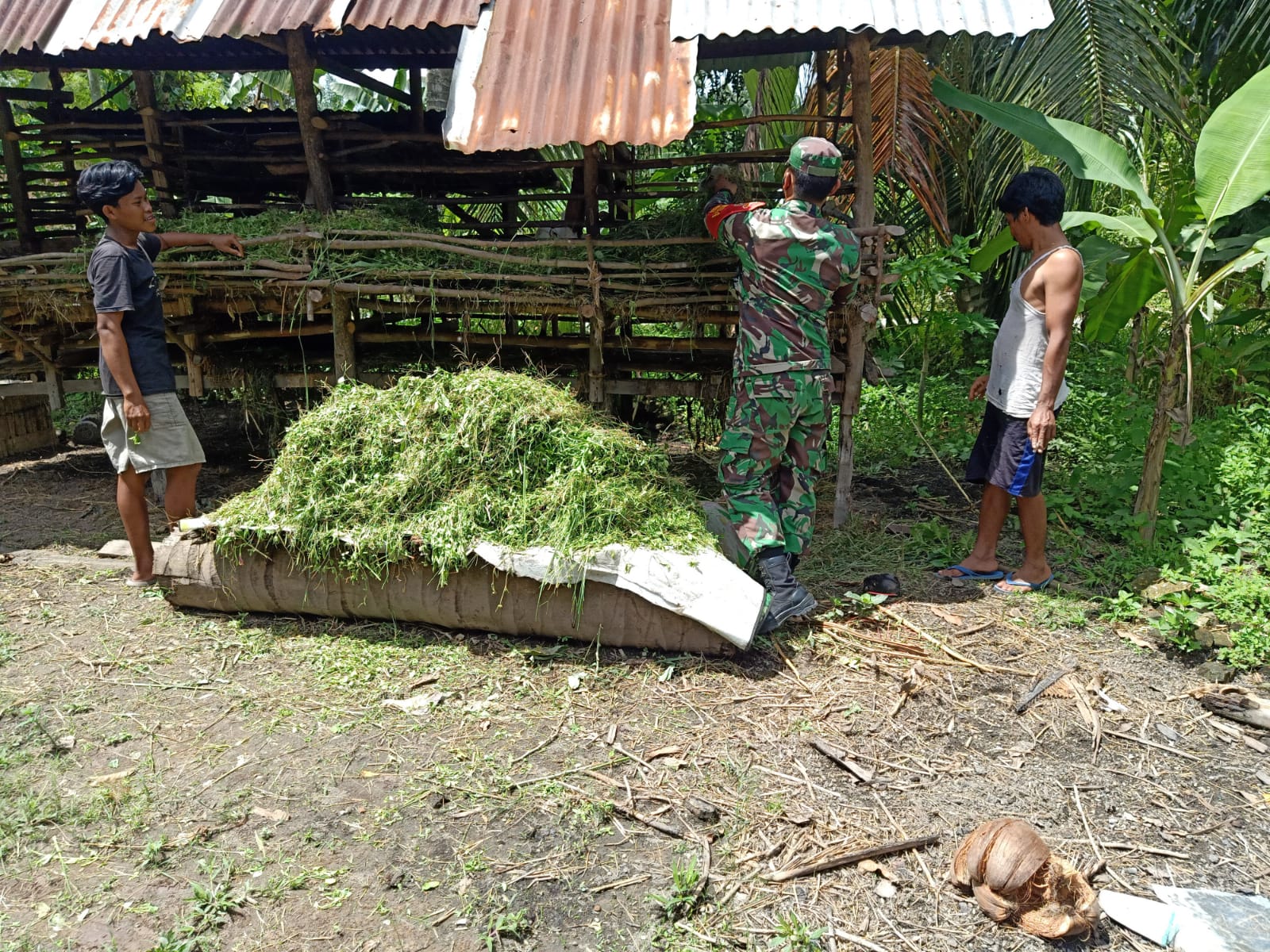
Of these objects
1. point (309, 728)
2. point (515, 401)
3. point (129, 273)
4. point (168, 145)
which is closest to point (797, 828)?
point (309, 728)

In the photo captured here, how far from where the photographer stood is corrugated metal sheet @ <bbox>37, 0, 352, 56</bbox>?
509 cm

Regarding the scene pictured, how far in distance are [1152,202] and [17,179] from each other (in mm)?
7532

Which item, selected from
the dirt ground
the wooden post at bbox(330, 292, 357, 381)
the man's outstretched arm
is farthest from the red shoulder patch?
the man's outstretched arm

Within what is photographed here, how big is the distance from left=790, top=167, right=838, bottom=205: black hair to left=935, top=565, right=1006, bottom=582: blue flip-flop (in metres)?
2.19

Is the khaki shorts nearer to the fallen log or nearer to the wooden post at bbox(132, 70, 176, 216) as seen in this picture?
the wooden post at bbox(132, 70, 176, 216)

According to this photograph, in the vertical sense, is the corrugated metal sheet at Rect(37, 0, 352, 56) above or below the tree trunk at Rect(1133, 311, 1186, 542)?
above

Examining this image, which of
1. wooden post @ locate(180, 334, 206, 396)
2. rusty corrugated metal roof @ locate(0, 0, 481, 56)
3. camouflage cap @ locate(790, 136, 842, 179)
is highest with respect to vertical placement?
rusty corrugated metal roof @ locate(0, 0, 481, 56)

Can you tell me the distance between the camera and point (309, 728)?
339 centimetres

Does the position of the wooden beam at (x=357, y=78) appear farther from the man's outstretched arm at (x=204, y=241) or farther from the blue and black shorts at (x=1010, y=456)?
the blue and black shorts at (x=1010, y=456)

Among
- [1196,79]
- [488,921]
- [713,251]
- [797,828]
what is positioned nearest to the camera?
[488,921]

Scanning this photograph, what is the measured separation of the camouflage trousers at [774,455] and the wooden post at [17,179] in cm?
558

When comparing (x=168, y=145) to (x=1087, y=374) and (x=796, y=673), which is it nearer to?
(x=796, y=673)

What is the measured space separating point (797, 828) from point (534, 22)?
4.65 m

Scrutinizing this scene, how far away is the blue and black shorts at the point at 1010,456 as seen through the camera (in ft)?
14.4
